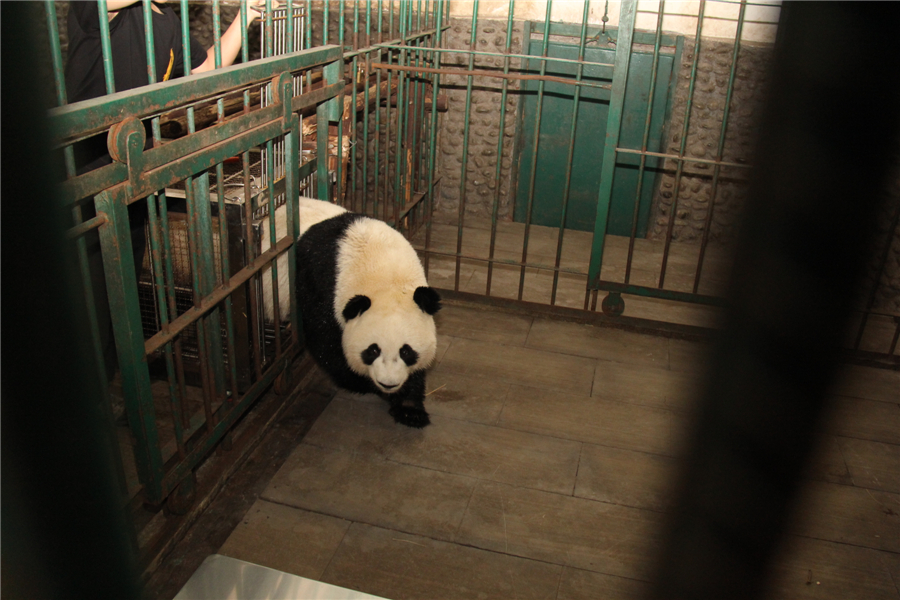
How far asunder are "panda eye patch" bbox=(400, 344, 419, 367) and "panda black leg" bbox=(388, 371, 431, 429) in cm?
15

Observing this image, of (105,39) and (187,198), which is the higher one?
(105,39)

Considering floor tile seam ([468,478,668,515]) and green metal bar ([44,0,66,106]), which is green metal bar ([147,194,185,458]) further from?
floor tile seam ([468,478,668,515])

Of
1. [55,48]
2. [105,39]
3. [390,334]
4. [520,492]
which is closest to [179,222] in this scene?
[390,334]

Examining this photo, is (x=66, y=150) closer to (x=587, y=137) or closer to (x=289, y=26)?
(x=289, y=26)

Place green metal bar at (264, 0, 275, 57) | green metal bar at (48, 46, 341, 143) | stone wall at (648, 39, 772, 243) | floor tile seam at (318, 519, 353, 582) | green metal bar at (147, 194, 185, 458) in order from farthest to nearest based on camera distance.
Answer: stone wall at (648, 39, 772, 243), green metal bar at (264, 0, 275, 57), floor tile seam at (318, 519, 353, 582), green metal bar at (147, 194, 185, 458), green metal bar at (48, 46, 341, 143)

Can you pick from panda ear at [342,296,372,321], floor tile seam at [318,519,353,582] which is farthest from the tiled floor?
panda ear at [342,296,372,321]

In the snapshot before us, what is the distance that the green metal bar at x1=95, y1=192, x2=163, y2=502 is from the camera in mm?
1962

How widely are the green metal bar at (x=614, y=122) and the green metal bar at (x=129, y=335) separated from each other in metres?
3.17

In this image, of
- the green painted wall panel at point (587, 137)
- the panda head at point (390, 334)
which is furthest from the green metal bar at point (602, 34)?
the panda head at point (390, 334)

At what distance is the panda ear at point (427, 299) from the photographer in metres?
3.29

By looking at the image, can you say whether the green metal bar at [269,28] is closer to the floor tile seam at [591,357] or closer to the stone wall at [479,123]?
the floor tile seam at [591,357]

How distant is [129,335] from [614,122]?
131 inches

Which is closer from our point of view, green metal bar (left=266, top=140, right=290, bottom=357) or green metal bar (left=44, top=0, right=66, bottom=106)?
green metal bar (left=44, top=0, right=66, bottom=106)

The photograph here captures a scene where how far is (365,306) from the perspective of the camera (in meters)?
3.26
